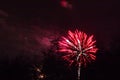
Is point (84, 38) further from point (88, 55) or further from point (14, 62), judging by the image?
point (14, 62)

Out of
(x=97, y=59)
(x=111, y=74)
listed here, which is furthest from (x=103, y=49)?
(x=111, y=74)

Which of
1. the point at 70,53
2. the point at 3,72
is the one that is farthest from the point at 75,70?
the point at 3,72

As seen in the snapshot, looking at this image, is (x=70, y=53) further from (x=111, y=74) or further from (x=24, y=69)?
(x=24, y=69)

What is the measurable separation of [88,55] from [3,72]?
98.4m

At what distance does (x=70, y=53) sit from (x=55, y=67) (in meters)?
33.0

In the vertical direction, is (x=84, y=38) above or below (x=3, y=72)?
below

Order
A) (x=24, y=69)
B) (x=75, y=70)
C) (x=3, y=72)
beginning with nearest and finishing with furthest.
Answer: (x=75, y=70) → (x=24, y=69) → (x=3, y=72)

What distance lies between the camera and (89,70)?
67312 mm

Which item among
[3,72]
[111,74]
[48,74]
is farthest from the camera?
[3,72]

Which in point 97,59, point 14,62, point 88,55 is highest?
point 14,62

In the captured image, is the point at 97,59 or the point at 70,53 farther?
the point at 97,59

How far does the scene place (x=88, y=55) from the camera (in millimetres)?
46562

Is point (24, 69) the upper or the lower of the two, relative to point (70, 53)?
upper

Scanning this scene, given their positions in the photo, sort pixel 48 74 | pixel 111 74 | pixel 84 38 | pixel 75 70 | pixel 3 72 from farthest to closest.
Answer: pixel 3 72 < pixel 48 74 < pixel 75 70 < pixel 111 74 < pixel 84 38
